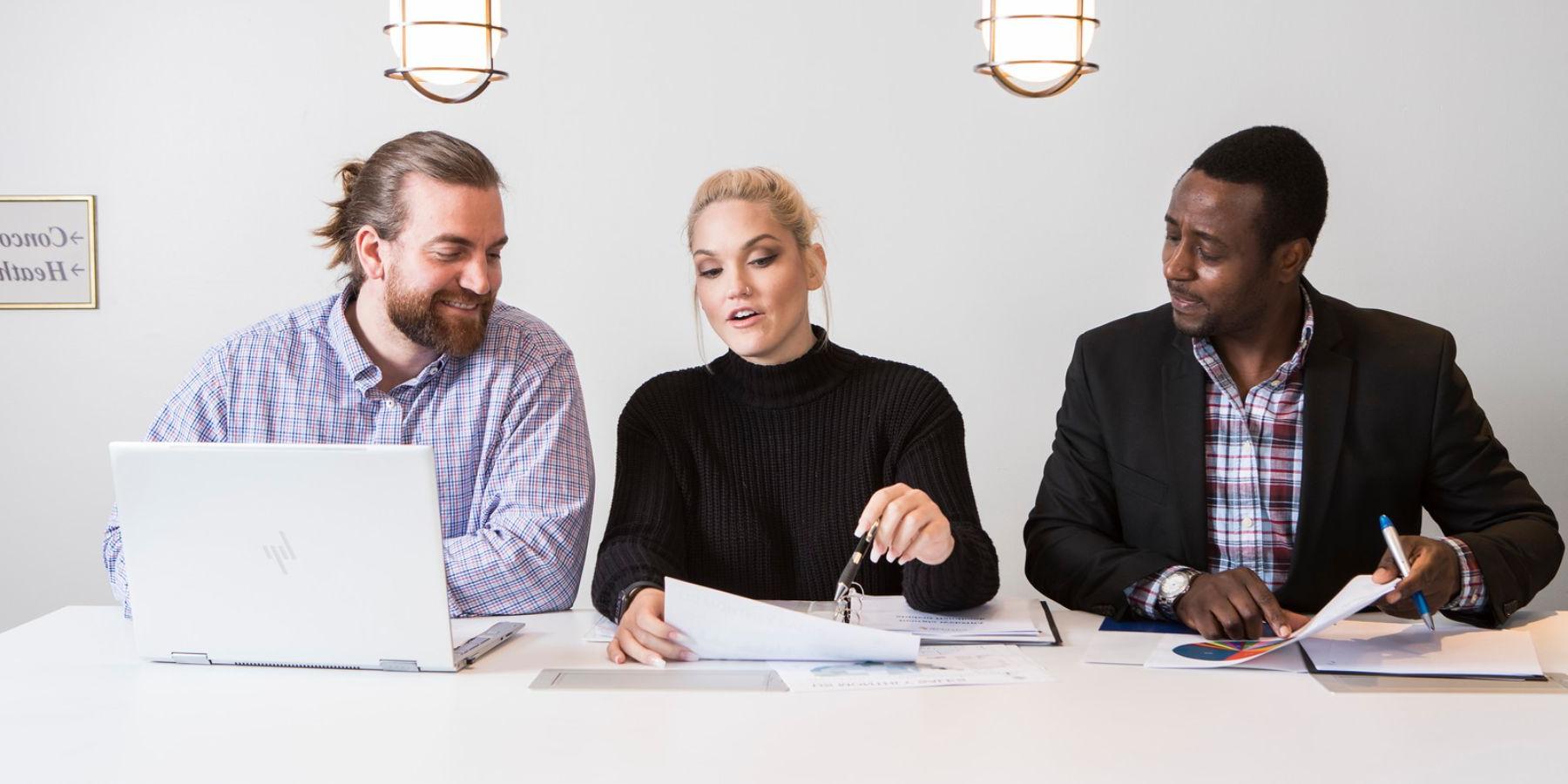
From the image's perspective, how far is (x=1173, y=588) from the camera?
213 cm

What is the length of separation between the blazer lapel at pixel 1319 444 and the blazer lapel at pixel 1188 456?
15 cm

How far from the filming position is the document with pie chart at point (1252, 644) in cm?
181

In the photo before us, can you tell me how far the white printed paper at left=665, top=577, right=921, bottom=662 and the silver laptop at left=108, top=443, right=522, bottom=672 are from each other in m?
0.30

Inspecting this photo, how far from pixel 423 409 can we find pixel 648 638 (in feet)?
2.55

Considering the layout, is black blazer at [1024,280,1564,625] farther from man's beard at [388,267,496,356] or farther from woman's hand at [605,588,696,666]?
man's beard at [388,267,496,356]

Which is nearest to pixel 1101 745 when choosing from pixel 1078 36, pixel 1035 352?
pixel 1078 36

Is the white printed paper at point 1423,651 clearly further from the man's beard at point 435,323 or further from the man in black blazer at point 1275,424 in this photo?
the man's beard at point 435,323

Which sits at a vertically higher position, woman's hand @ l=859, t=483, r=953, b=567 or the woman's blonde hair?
the woman's blonde hair

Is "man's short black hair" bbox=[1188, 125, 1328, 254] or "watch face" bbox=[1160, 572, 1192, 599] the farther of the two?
"man's short black hair" bbox=[1188, 125, 1328, 254]

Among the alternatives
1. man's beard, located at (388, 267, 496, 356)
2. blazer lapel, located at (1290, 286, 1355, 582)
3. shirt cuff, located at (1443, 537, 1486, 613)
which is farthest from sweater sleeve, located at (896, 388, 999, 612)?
man's beard, located at (388, 267, 496, 356)

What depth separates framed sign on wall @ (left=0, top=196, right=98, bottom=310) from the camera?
385 cm

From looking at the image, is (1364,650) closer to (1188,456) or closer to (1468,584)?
(1468,584)

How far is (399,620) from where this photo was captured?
182cm

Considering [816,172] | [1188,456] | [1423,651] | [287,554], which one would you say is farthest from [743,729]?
[816,172]
